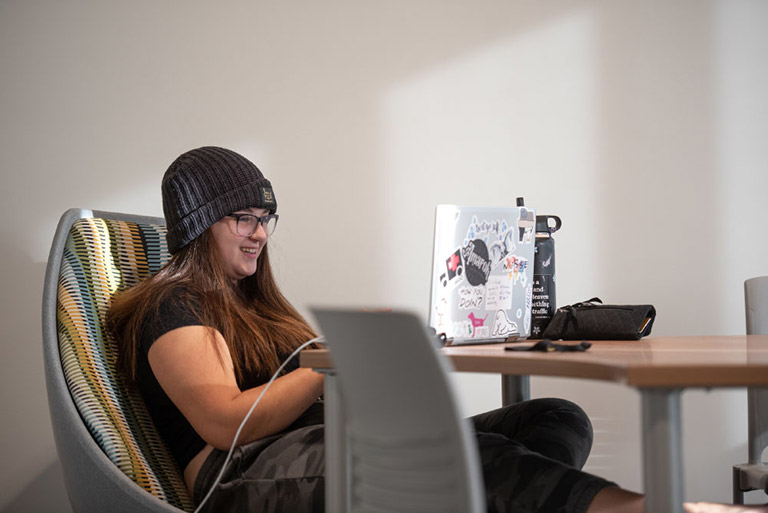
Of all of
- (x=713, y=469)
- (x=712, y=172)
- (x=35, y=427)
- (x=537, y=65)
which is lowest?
(x=713, y=469)

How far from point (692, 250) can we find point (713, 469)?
28.2 inches

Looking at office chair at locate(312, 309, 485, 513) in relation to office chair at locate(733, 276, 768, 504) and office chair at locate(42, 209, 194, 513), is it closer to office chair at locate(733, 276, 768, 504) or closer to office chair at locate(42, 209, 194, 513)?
office chair at locate(42, 209, 194, 513)

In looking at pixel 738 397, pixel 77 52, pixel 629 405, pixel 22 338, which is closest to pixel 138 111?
pixel 77 52

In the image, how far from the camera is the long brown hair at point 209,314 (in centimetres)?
146

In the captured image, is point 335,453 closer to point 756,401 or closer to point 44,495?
point 756,401

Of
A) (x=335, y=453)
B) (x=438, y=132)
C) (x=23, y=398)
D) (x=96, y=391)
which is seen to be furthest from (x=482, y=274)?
(x=23, y=398)

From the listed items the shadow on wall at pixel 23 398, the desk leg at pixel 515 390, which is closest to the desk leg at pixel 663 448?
the desk leg at pixel 515 390

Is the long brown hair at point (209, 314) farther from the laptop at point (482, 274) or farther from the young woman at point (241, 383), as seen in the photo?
the laptop at point (482, 274)

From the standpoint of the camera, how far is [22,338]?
231cm

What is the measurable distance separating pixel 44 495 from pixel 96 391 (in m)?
1.12

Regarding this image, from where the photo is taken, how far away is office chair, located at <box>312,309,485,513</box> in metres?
0.71

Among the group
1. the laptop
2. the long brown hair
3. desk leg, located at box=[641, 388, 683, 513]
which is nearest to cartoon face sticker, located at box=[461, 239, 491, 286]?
the laptop

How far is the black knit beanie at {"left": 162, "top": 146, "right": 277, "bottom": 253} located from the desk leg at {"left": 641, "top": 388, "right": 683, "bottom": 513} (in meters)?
1.06

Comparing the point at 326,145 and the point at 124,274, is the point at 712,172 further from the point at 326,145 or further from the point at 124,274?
the point at 124,274
